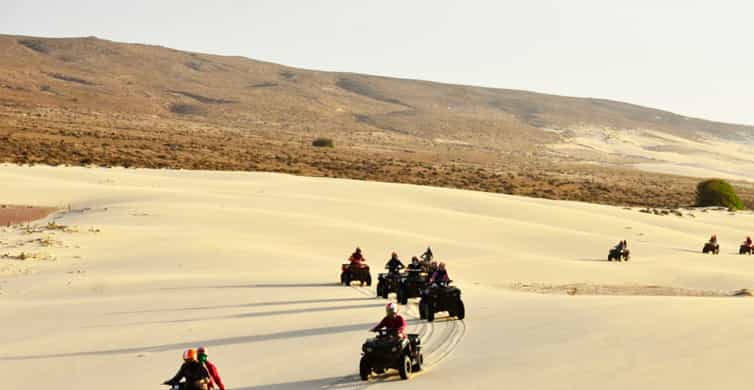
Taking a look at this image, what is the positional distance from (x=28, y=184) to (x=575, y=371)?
124ft

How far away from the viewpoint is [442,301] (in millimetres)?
17109

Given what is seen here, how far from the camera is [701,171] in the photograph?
12456cm

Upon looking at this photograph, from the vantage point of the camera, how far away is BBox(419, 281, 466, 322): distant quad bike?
673 inches

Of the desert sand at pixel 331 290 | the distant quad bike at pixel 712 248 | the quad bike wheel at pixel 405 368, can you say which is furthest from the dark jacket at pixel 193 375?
the distant quad bike at pixel 712 248

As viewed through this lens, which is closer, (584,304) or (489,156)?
(584,304)

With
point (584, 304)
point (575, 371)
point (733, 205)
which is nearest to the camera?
point (575, 371)

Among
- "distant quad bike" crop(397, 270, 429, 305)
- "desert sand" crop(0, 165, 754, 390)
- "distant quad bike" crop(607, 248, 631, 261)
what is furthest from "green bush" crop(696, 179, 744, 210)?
"distant quad bike" crop(397, 270, 429, 305)

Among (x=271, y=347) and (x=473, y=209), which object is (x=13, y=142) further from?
(x=271, y=347)

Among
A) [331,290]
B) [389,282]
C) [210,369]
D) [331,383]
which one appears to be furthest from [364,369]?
[331,290]

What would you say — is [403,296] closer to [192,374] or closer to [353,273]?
[353,273]

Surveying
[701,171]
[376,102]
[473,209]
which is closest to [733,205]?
[473,209]

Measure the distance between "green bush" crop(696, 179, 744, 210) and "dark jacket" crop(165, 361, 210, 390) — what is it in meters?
58.5

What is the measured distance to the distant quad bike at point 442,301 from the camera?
56.1 ft

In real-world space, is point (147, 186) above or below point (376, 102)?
below
